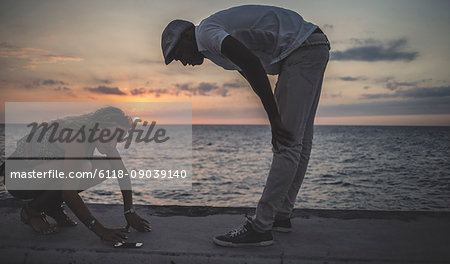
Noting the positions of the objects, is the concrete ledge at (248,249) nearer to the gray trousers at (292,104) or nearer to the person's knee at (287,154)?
the gray trousers at (292,104)

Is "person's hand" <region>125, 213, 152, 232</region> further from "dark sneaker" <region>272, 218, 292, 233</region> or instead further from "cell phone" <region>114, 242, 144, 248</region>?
"dark sneaker" <region>272, 218, 292, 233</region>

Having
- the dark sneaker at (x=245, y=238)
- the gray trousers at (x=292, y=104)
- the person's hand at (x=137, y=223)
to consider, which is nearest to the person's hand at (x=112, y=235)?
the person's hand at (x=137, y=223)

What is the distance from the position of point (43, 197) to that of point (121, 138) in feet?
2.43

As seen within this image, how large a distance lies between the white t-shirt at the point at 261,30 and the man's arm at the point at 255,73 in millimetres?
151

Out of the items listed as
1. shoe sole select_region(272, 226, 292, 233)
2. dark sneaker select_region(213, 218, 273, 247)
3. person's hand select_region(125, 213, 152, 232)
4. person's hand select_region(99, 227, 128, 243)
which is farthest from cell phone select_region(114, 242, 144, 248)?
shoe sole select_region(272, 226, 292, 233)

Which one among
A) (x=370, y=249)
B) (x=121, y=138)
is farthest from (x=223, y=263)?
(x=121, y=138)

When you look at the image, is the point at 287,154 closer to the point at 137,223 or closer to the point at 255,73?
the point at 255,73

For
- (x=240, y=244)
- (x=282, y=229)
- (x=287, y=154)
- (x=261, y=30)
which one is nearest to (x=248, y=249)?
(x=240, y=244)

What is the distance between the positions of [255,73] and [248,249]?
1.13 meters

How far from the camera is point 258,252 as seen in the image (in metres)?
2.08

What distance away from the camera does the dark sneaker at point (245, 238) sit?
7.13 ft

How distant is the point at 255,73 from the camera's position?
1.88 meters

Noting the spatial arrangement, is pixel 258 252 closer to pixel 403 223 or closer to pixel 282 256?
pixel 282 256

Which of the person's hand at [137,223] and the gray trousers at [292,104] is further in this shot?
the person's hand at [137,223]
